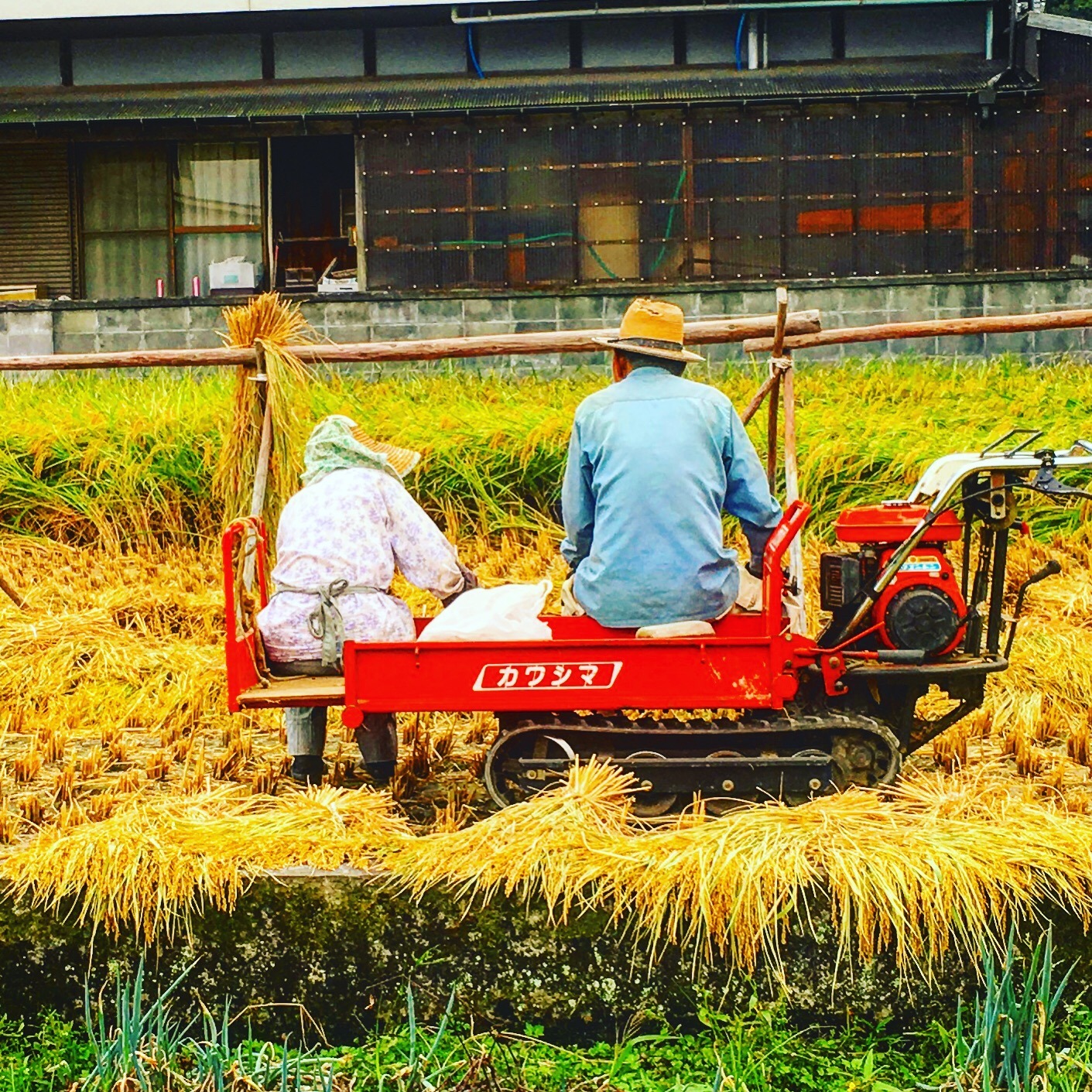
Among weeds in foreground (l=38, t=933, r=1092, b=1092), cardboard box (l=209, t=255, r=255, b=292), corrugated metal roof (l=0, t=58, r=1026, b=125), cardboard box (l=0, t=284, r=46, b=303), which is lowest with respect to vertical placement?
weeds in foreground (l=38, t=933, r=1092, b=1092)

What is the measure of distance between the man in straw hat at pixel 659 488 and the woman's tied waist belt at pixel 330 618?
0.86m

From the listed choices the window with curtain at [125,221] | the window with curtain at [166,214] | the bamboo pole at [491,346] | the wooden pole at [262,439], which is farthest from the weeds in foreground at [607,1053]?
the window with curtain at [125,221]

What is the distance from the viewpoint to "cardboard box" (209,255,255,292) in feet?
57.1

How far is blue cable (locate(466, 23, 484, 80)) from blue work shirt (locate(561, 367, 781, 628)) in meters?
12.1

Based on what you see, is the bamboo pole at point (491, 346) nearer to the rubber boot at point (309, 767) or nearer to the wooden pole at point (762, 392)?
the wooden pole at point (762, 392)

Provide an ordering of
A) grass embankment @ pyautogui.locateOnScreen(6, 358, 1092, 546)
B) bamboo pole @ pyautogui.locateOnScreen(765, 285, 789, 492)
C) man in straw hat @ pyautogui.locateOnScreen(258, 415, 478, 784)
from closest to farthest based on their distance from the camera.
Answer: man in straw hat @ pyautogui.locateOnScreen(258, 415, 478, 784) < bamboo pole @ pyautogui.locateOnScreen(765, 285, 789, 492) < grass embankment @ pyautogui.locateOnScreen(6, 358, 1092, 546)

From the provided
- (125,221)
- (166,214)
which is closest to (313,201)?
(166,214)

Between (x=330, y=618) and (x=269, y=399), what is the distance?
6.88 ft

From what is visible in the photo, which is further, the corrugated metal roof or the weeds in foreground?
the corrugated metal roof

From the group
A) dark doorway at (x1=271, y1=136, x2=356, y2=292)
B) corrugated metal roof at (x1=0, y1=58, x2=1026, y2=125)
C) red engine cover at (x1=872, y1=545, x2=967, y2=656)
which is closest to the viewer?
red engine cover at (x1=872, y1=545, x2=967, y2=656)

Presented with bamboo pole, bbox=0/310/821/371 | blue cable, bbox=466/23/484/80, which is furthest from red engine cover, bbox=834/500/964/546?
blue cable, bbox=466/23/484/80

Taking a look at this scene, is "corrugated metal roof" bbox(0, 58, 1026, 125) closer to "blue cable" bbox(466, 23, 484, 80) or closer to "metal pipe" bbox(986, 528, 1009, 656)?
"blue cable" bbox(466, 23, 484, 80)

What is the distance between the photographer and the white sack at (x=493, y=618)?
5641mm

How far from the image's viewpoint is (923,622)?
5.77m
